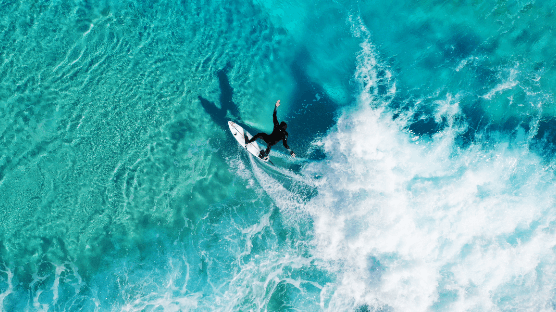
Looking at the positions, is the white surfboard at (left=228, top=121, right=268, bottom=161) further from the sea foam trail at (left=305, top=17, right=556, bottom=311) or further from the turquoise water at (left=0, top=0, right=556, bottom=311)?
the sea foam trail at (left=305, top=17, right=556, bottom=311)

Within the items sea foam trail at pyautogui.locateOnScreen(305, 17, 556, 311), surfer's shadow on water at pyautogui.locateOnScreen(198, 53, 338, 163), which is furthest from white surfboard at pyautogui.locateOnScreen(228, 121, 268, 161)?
sea foam trail at pyautogui.locateOnScreen(305, 17, 556, 311)

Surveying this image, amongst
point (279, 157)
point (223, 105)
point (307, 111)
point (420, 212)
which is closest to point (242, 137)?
point (223, 105)

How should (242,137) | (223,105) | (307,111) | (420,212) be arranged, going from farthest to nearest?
(420,212)
(307,111)
(223,105)
(242,137)

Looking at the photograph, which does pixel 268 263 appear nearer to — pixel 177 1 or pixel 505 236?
pixel 505 236

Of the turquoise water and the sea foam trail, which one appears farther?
the sea foam trail

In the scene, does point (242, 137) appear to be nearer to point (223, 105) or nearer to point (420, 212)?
point (223, 105)

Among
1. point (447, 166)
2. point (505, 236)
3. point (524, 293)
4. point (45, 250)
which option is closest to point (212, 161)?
point (45, 250)
